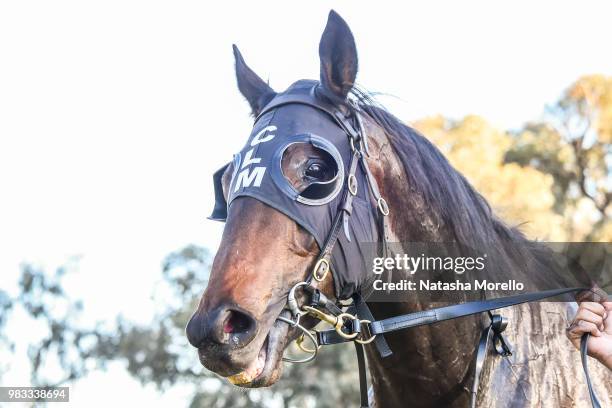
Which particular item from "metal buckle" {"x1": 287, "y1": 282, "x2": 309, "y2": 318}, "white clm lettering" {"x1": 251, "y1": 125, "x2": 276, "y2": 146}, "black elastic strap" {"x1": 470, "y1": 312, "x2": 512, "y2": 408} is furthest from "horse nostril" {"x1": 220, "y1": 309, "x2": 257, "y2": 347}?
"black elastic strap" {"x1": 470, "y1": 312, "x2": 512, "y2": 408}

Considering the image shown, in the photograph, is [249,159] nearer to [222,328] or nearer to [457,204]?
[222,328]

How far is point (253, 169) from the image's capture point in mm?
3369

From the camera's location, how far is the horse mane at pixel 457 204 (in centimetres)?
383

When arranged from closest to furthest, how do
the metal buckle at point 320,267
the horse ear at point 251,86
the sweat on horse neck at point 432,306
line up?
1. the metal buckle at point 320,267
2. the sweat on horse neck at point 432,306
3. the horse ear at point 251,86

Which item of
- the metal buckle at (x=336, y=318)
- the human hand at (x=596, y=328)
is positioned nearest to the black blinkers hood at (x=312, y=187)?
the metal buckle at (x=336, y=318)

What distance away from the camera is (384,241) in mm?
3568

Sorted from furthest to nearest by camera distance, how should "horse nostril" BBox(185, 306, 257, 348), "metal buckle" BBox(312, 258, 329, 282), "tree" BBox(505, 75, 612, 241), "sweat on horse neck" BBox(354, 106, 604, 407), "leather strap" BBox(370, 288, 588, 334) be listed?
"tree" BBox(505, 75, 612, 241)
"sweat on horse neck" BBox(354, 106, 604, 407)
"leather strap" BBox(370, 288, 588, 334)
"metal buckle" BBox(312, 258, 329, 282)
"horse nostril" BBox(185, 306, 257, 348)

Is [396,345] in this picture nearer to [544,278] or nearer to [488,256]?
[488,256]

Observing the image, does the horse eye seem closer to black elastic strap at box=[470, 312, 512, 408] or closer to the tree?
black elastic strap at box=[470, 312, 512, 408]

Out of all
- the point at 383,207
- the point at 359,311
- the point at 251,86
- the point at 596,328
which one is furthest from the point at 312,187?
the point at 596,328

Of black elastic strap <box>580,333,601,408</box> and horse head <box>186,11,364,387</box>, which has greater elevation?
horse head <box>186,11,364,387</box>

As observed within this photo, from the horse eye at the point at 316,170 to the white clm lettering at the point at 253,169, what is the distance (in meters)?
0.22

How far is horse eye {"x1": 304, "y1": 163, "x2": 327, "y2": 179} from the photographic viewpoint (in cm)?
345

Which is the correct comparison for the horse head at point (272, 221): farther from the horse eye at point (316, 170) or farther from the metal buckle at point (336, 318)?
the metal buckle at point (336, 318)
